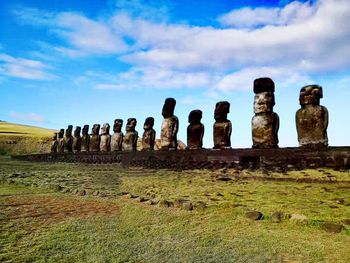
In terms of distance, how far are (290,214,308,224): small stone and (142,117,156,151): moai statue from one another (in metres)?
9.74

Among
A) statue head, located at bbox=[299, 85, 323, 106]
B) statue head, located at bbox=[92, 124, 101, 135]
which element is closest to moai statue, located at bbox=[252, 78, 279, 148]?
statue head, located at bbox=[299, 85, 323, 106]

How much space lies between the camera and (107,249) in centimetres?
257

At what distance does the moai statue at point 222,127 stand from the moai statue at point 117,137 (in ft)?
21.8

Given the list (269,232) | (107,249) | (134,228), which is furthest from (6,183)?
(269,232)

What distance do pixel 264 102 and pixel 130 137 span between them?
7.24 m

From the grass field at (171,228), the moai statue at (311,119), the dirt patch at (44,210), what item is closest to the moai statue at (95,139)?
the moai statue at (311,119)

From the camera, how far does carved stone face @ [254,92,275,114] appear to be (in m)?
8.73

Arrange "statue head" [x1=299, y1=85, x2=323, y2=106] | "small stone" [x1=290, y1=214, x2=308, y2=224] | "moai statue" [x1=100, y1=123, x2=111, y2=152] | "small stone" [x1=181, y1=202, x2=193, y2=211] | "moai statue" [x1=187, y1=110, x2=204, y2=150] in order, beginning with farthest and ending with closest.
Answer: "moai statue" [x1=100, y1=123, x2=111, y2=152] < "moai statue" [x1=187, y1=110, x2=204, y2=150] < "statue head" [x1=299, y1=85, x2=323, y2=106] < "small stone" [x1=181, y1=202, x2=193, y2=211] < "small stone" [x1=290, y1=214, x2=308, y2=224]

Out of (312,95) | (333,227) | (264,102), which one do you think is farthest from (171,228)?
(264,102)

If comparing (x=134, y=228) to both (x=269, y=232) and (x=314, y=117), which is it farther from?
(x=314, y=117)

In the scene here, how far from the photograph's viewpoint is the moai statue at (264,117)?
27.9 ft

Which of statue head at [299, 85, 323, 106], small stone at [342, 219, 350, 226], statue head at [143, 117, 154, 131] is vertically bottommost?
small stone at [342, 219, 350, 226]

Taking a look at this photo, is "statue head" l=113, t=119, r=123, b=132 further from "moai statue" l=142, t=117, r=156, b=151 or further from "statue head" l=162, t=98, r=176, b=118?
"statue head" l=162, t=98, r=176, b=118

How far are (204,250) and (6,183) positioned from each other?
5406 mm
